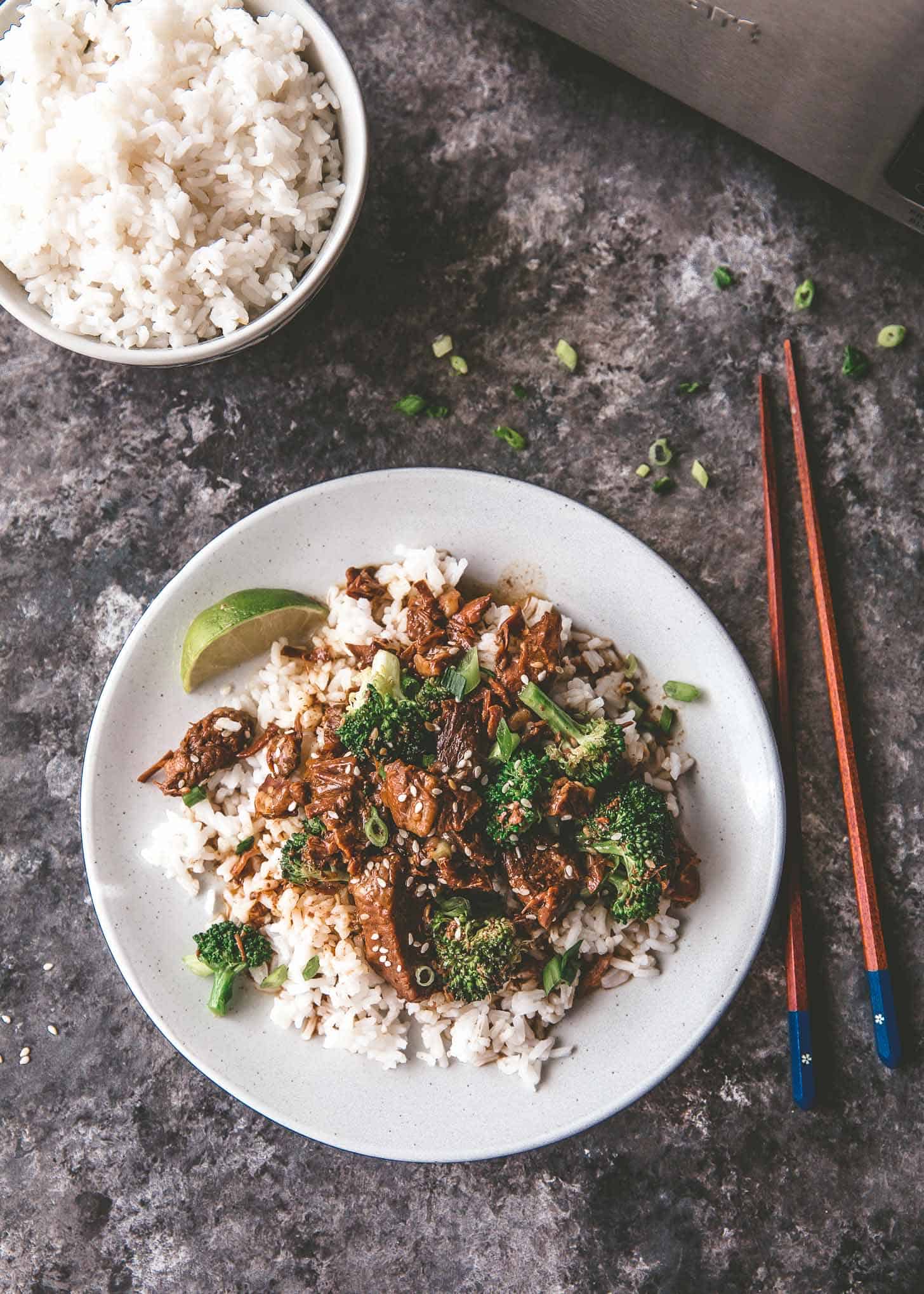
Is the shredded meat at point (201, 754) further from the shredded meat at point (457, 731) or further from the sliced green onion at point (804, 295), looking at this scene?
the sliced green onion at point (804, 295)

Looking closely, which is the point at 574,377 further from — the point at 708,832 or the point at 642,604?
the point at 708,832

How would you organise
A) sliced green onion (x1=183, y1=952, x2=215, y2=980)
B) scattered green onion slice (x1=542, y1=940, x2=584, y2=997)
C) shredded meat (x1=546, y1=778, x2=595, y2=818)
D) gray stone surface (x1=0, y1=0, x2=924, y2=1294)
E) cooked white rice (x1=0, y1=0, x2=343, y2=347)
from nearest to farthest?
cooked white rice (x1=0, y1=0, x2=343, y2=347)
shredded meat (x1=546, y1=778, x2=595, y2=818)
scattered green onion slice (x1=542, y1=940, x2=584, y2=997)
sliced green onion (x1=183, y1=952, x2=215, y2=980)
gray stone surface (x1=0, y1=0, x2=924, y2=1294)

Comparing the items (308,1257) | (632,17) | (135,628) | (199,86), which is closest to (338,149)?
(199,86)

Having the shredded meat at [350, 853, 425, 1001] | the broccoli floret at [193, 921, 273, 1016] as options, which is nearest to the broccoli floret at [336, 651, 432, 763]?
the shredded meat at [350, 853, 425, 1001]

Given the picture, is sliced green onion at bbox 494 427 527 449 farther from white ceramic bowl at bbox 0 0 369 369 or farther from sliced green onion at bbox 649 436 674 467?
white ceramic bowl at bbox 0 0 369 369

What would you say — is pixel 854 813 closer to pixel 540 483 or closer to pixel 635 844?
pixel 635 844

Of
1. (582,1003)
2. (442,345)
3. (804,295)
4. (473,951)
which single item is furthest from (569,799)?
(804,295)
